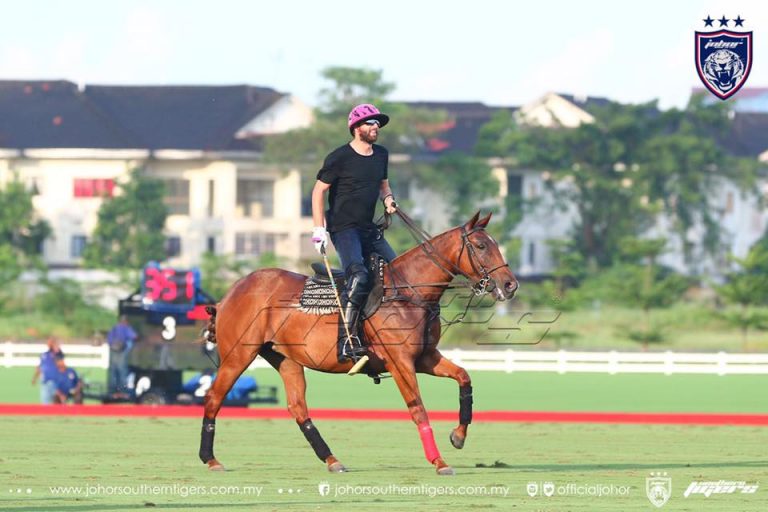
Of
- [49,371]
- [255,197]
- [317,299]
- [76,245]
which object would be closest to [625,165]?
[255,197]

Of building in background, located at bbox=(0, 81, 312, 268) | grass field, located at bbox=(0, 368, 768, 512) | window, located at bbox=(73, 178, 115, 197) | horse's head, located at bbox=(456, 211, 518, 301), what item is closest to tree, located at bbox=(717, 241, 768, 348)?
building in background, located at bbox=(0, 81, 312, 268)

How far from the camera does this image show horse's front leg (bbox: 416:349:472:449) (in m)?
12.2

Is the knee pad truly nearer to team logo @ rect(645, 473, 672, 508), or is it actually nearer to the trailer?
team logo @ rect(645, 473, 672, 508)

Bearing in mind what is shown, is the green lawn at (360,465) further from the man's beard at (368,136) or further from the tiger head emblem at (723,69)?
the tiger head emblem at (723,69)

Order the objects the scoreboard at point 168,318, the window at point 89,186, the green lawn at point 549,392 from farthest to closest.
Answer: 1. the window at point 89,186
2. the green lawn at point 549,392
3. the scoreboard at point 168,318

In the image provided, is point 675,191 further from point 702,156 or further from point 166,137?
point 166,137

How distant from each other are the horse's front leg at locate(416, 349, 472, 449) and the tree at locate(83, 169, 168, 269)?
4727 centimetres

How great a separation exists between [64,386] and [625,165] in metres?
43.1

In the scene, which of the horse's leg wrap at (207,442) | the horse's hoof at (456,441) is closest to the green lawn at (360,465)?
the horse's leg wrap at (207,442)

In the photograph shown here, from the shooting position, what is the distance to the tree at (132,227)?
196 feet

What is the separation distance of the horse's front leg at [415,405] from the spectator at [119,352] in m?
11.8

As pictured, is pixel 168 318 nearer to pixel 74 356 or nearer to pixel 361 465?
pixel 361 465

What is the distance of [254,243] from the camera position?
66812mm

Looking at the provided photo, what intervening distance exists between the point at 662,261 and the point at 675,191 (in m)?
7.23
